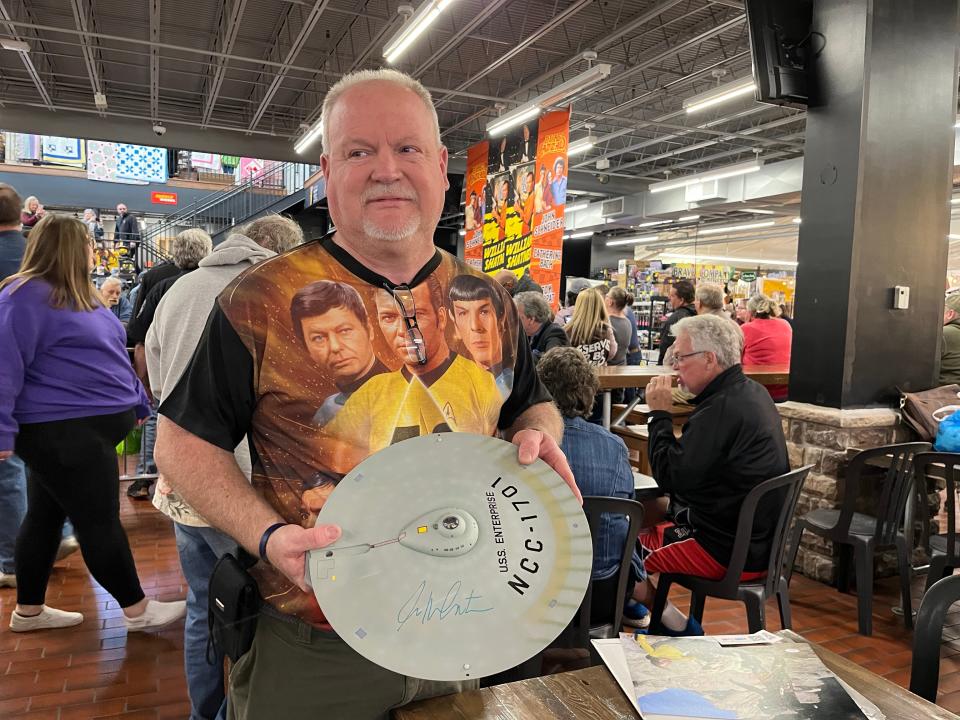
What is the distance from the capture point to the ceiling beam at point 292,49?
26.9 ft

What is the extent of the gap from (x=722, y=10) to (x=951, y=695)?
788cm

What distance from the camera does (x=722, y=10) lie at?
27.5ft

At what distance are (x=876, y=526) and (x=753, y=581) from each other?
38.7 inches

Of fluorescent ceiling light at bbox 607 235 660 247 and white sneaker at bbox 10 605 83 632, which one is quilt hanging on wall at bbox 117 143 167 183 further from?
white sneaker at bbox 10 605 83 632

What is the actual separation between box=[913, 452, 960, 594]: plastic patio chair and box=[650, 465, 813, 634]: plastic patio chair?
74 centimetres

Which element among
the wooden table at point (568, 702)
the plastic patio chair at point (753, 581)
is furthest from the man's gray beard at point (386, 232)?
the plastic patio chair at point (753, 581)

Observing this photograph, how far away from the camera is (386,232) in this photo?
1117 millimetres

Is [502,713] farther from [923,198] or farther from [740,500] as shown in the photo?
[923,198]

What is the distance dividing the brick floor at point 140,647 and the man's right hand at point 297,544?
2.02 m

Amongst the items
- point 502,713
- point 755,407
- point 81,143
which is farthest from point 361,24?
point 81,143

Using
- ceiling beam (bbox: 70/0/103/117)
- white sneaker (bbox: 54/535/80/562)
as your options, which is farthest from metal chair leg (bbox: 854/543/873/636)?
ceiling beam (bbox: 70/0/103/117)

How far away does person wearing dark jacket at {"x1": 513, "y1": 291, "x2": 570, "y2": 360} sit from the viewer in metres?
4.98

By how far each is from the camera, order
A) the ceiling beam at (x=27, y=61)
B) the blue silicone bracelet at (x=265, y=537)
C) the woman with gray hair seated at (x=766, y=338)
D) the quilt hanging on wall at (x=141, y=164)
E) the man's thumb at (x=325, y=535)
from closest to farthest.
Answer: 1. the man's thumb at (x=325, y=535)
2. the blue silicone bracelet at (x=265, y=537)
3. the woman with gray hair seated at (x=766, y=338)
4. the ceiling beam at (x=27, y=61)
5. the quilt hanging on wall at (x=141, y=164)

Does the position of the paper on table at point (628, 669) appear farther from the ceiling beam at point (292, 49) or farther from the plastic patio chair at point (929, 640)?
the ceiling beam at point (292, 49)
